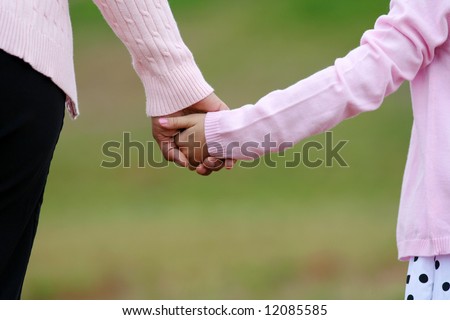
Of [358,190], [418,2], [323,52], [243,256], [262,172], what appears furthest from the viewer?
[323,52]

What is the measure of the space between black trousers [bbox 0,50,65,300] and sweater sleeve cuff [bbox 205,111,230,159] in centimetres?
33

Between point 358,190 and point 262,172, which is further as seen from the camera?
point 262,172

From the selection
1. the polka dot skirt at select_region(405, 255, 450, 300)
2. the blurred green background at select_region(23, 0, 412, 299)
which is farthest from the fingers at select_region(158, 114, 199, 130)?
the blurred green background at select_region(23, 0, 412, 299)

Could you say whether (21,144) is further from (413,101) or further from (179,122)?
(413,101)

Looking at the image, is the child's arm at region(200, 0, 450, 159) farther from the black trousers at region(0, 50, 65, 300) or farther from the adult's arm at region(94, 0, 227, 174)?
the black trousers at region(0, 50, 65, 300)

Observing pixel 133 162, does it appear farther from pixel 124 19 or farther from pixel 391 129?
pixel 124 19

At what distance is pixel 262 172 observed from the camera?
5.22 m

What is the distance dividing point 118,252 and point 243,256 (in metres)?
0.57

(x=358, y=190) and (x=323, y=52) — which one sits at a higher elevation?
(x=323, y=52)

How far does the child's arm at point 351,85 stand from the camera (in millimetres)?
1646

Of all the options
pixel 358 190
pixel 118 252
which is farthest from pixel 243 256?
pixel 358 190

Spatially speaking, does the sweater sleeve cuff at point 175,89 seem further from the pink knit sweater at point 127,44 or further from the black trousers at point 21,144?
the black trousers at point 21,144

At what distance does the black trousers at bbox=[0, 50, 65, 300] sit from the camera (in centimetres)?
150

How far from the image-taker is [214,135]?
1812 millimetres
